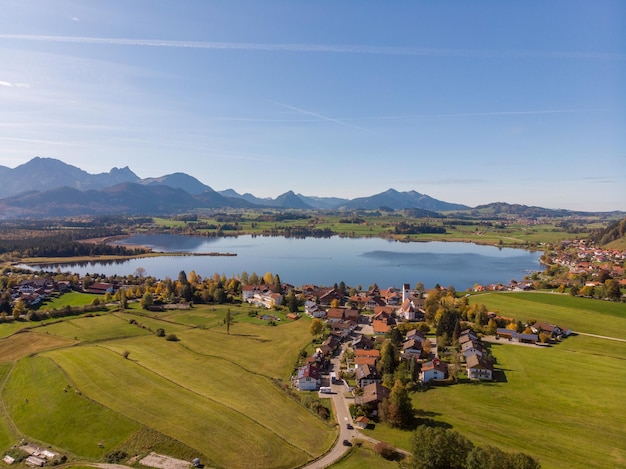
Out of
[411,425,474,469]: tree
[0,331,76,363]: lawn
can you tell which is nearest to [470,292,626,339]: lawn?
[411,425,474,469]: tree

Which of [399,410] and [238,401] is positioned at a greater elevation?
[399,410]

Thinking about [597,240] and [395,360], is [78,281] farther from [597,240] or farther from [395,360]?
[597,240]

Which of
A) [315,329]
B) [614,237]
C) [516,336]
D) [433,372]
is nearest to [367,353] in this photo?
[433,372]

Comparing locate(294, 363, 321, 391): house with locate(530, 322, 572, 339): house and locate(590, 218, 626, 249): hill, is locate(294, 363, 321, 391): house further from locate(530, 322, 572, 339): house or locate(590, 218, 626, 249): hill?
locate(590, 218, 626, 249): hill

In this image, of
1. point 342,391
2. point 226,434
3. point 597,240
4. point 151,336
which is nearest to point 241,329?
point 151,336

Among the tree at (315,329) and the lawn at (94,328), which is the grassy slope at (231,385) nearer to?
the lawn at (94,328)

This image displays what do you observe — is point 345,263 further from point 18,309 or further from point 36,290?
point 18,309
